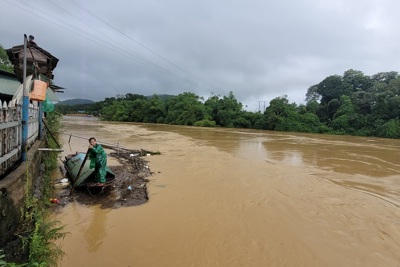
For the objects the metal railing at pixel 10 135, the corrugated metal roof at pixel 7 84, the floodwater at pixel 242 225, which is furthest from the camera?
the corrugated metal roof at pixel 7 84

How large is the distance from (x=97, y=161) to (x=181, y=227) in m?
2.85

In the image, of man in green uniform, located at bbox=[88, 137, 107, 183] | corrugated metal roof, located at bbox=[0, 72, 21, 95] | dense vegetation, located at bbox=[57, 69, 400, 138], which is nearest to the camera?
man in green uniform, located at bbox=[88, 137, 107, 183]

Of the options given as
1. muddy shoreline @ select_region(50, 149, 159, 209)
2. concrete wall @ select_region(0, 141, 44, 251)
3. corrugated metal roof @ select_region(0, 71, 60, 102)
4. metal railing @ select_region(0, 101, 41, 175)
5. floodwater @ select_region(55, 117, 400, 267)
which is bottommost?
floodwater @ select_region(55, 117, 400, 267)

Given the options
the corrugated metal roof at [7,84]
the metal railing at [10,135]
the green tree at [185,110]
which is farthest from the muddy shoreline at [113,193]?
the green tree at [185,110]

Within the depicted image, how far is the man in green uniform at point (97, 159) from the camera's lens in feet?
22.6

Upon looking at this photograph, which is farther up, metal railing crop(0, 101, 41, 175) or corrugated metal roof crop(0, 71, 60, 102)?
corrugated metal roof crop(0, 71, 60, 102)

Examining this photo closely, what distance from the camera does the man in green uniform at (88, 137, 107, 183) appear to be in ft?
22.6

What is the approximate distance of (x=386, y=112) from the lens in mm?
41000

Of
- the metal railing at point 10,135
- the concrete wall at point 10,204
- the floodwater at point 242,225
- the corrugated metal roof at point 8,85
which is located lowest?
the floodwater at point 242,225

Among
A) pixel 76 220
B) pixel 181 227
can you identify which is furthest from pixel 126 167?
pixel 181 227

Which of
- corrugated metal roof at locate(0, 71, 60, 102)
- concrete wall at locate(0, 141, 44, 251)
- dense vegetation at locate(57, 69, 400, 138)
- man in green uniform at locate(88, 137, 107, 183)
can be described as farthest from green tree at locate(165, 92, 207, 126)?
concrete wall at locate(0, 141, 44, 251)

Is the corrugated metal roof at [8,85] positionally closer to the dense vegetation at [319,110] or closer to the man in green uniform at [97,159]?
the man in green uniform at [97,159]

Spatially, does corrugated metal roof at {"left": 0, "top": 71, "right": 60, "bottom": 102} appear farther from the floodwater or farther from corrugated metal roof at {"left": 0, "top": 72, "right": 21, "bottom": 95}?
the floodwater

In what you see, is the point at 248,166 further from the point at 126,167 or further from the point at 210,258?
the point at 210,258
